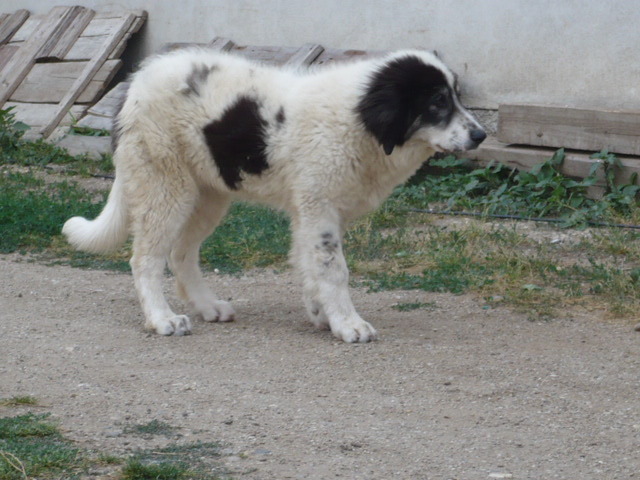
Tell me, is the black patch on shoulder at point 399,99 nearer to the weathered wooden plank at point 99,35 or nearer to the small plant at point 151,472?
the small plant at point 151,472

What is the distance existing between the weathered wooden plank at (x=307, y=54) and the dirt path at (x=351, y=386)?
403cm

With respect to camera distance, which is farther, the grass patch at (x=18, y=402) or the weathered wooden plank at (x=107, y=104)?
the weathered wooden plank at (x=107, y=104)

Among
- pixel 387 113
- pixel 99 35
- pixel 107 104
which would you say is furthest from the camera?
pixel 99 35

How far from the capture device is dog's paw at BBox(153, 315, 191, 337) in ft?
18.1

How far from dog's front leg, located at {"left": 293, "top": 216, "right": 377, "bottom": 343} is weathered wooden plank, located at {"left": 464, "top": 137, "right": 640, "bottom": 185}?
3504 millimetres

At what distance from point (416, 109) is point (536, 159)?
3.43 metres

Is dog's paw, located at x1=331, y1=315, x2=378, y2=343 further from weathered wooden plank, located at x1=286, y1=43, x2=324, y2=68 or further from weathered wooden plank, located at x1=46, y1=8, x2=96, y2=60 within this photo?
weathered wooden plank, located at x1=46, y1=8, x2=96, y2=60

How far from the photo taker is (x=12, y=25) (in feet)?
41.5

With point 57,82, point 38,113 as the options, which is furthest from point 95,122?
point 57,82

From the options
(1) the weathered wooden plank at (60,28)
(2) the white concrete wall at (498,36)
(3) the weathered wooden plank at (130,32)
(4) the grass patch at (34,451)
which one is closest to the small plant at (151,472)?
(4) the grass patch at (34,451)

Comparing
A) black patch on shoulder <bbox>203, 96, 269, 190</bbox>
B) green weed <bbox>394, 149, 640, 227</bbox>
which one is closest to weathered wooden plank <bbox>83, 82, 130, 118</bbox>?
green weed <bbox>394, 149, 640, 227</bbox>

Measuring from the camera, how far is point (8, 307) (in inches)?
239

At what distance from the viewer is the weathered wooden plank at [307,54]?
9.91 m

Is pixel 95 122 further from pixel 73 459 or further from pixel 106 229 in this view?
pixel 73 459
